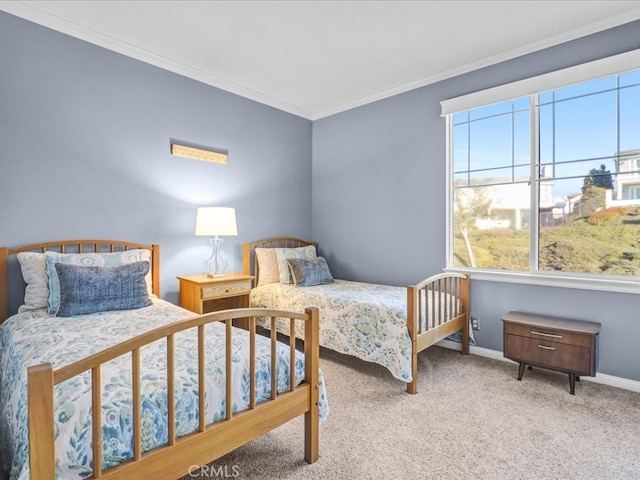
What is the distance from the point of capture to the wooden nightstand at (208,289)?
3.05 m

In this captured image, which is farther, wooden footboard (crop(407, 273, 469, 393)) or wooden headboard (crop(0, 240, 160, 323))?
wooden footboard (crop(407, 273, 469, 393))

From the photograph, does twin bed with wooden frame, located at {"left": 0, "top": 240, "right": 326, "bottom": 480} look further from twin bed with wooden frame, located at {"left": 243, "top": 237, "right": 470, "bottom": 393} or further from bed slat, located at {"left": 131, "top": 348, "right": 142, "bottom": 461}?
twin bed with wooden frame, located at {"left": 243, "top": 237, "right": 470, "bottom": 393}

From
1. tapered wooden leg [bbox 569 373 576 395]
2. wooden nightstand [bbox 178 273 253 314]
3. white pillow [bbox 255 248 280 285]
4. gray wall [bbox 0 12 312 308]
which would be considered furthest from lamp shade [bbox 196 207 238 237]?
tapered wooden leg [bbox 569 373 576 395]

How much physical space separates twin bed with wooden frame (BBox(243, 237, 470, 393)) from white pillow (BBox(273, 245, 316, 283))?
0.10ft

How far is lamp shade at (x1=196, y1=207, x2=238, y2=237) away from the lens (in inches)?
126

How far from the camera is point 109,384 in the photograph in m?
1.27

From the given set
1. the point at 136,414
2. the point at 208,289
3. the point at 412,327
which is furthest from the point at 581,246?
the point at 136,414

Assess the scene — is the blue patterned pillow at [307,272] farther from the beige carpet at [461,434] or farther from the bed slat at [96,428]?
the bed slat at [96,428]

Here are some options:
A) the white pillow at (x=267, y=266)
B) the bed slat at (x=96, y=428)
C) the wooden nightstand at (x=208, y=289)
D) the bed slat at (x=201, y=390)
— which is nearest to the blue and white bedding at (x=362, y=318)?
the white pillow at (x=267, y=266)

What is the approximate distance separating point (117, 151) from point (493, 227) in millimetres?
3524

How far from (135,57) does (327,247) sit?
113 inches

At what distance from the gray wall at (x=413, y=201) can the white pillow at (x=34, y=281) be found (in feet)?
9.79

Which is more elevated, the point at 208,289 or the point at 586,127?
the point at 586,127

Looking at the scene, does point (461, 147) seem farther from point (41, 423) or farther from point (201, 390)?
point (41, 423)
